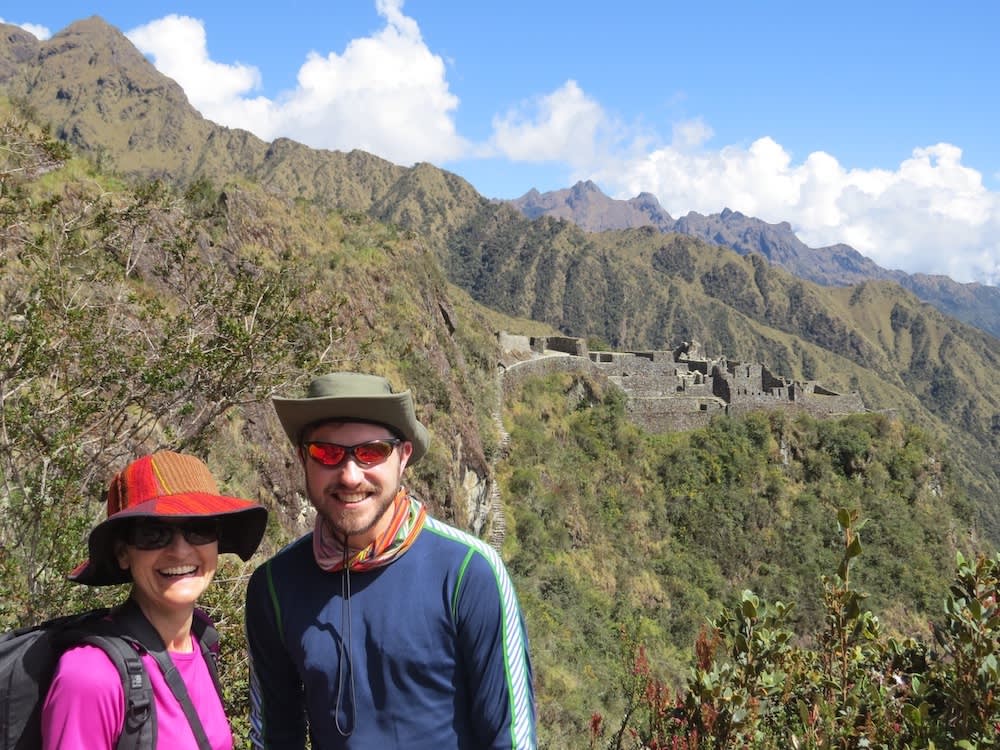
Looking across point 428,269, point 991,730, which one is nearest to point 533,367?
point 428,269

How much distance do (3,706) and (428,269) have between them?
69.5 ft

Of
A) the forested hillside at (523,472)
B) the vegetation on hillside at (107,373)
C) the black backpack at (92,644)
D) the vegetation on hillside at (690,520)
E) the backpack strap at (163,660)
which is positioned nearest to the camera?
the black backpack at (92,644)

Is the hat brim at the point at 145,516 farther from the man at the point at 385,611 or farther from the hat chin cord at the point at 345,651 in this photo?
the hat chin cord at the point at 345,651

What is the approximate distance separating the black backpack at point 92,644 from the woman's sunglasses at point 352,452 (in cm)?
80

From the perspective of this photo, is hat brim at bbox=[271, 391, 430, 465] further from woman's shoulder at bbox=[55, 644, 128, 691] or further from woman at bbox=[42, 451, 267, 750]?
woman's shoulder at bbox=[55, 644, 128, 691]

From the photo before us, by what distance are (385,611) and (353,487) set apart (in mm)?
449

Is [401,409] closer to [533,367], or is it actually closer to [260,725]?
[260,725]

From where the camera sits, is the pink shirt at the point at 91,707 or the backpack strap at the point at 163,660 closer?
the pink shirt at the point at 91,707

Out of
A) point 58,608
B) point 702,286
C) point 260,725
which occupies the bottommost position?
point 58,608

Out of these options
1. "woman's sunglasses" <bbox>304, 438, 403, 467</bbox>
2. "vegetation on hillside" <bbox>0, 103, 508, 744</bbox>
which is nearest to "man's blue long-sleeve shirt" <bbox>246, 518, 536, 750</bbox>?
"woman's sunglasses" <bbox>304, 438, 403, 467</bbox>

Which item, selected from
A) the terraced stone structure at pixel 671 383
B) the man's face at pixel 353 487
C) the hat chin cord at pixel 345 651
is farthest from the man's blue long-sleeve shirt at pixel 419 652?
the terraced stone structure at pixel 671 383

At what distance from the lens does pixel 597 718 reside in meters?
3.67

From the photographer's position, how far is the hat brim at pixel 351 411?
2307mm

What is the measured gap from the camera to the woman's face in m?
2.31
